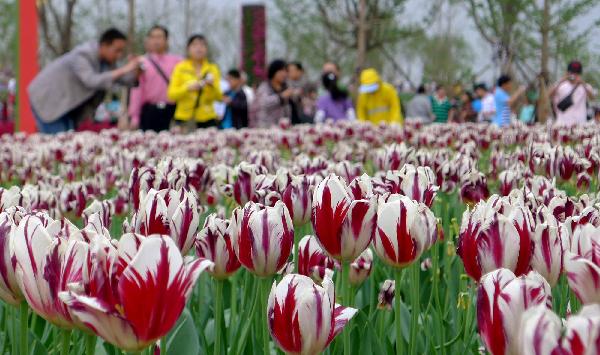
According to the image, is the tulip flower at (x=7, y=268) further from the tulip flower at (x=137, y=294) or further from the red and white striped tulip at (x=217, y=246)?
the red and white striped tulip at (x=217, y=246)

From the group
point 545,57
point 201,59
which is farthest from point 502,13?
point 201,59

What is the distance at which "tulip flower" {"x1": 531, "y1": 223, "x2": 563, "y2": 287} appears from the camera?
4.45 feet

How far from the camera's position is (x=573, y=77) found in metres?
10.6

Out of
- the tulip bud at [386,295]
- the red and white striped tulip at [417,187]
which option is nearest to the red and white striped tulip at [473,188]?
the tulip bud at [386,295]

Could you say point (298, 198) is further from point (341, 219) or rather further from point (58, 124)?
point (58, 124)

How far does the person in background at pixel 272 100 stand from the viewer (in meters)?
10.6

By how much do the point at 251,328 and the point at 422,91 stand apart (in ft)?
46.5

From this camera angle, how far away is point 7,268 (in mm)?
1262

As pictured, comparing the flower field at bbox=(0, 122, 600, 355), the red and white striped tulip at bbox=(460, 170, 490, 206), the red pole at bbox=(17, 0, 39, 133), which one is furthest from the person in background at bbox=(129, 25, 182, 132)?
the red and white striped tulip at bbox=(460, 170, 490, 206)

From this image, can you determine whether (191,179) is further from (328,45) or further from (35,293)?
(328,45)

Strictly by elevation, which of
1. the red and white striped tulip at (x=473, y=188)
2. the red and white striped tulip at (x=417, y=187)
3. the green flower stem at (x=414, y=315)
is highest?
the red and white striped tulip at (x=417, y=187)

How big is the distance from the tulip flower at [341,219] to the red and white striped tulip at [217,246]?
0.24 metres

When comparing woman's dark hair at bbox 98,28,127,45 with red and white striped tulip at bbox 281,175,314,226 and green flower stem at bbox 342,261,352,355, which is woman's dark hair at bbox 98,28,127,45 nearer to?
red and white striped tulip at bbox 281,175,314,226

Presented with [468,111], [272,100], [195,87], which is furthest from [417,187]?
[468,111]
